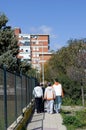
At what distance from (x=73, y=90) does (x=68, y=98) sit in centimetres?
65

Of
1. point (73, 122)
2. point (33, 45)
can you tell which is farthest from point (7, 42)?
point (33, 45)

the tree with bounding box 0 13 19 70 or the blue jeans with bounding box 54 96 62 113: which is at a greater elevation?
the tree with bounding box 0 13 19 70

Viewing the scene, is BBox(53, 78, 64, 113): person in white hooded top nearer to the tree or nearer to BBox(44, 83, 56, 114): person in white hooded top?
BBox(44, 83, 56, 114): person in white hooded top

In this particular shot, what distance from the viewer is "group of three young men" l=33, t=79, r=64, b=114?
22.2 meters

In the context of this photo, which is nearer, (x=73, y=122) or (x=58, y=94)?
(x=73, y=122)

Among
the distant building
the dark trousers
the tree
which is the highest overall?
the distant building

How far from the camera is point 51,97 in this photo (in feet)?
72.8

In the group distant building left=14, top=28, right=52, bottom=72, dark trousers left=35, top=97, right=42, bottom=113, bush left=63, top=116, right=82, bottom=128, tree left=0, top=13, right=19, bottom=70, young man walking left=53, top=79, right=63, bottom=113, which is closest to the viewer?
bush left=63, top=116, right=82, bottom=128

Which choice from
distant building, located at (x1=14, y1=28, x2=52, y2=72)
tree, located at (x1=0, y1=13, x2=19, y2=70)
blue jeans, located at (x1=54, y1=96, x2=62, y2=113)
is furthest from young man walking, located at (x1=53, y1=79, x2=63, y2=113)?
distant building, located at (x1=14, y1=28, x2=52, y2=72)

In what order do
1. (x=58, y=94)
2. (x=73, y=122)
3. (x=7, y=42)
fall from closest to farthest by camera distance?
(x=73, y=122), (x=58, y=94), (x=7, y=42)

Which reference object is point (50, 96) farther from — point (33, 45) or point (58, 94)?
point (33, 45)

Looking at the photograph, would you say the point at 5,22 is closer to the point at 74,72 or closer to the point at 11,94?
the point at 74,72

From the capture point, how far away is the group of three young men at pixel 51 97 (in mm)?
22250

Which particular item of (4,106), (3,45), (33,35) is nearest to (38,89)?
(4,106)
